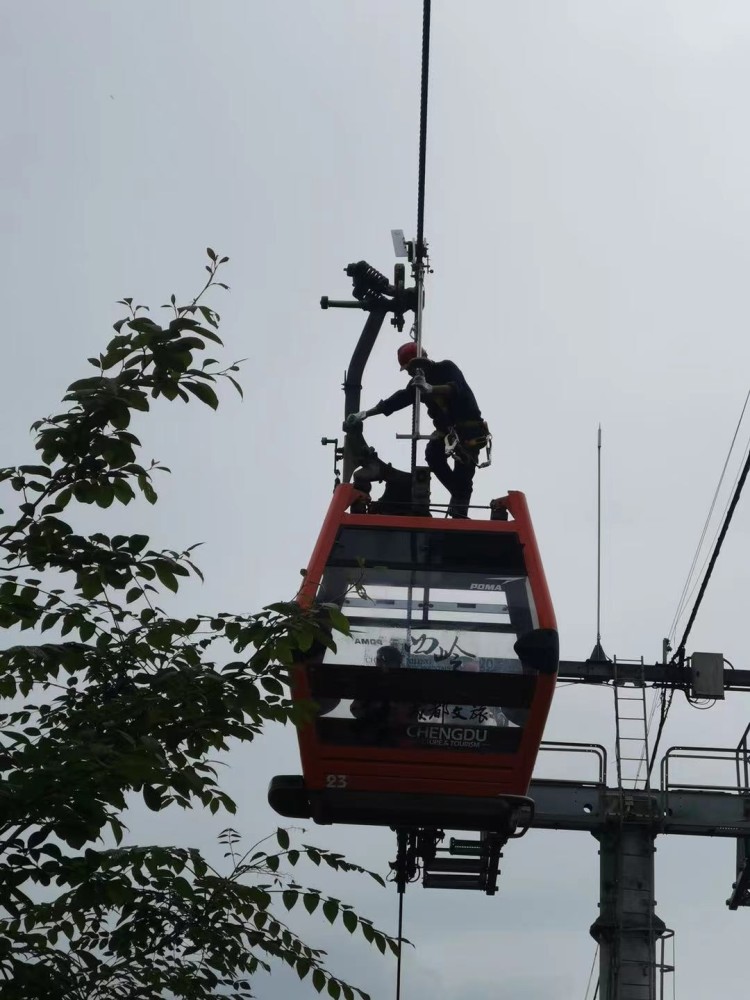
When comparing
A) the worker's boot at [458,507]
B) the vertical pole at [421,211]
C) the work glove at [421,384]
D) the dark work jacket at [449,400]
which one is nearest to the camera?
the vertical pole at [421,211]

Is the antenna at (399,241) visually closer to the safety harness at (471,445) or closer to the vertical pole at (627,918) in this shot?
the safety harness at (471,445)

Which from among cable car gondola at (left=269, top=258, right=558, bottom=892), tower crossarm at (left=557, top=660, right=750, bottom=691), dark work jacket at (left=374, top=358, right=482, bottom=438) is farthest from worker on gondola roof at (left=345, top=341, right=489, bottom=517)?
tower crossarm at (left=557, top=660, right=750, bottom=691)

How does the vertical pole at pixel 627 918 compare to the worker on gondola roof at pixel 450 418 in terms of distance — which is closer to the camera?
the worker on gondola roof at pixel 450 418

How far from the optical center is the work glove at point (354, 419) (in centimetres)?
1042

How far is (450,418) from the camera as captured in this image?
10.3m

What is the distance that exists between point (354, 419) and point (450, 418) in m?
0.72

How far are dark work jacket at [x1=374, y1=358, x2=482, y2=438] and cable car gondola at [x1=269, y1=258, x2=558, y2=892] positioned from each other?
3.52ft

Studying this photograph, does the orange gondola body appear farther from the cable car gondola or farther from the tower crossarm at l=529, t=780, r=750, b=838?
the tower crossarm at l=529, t=780, r=750, b=838

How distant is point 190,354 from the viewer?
15.9ft

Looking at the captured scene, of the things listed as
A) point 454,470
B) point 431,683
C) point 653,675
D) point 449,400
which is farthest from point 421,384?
point 653,675

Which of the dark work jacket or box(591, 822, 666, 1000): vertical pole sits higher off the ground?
the dark work jacket

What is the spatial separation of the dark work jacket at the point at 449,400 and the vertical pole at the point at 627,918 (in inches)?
241

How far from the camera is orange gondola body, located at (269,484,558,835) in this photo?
895 cm

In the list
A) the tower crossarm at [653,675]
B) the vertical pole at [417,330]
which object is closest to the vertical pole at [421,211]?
the vertical pole at [417,330]
